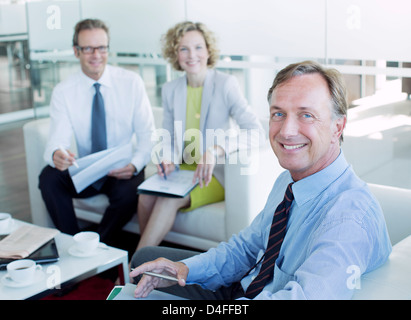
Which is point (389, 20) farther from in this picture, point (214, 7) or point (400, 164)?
point (214, 7)

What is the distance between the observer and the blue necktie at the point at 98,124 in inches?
129

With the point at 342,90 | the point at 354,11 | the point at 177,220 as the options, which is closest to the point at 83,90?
the point at 177,220

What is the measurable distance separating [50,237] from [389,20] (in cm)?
206

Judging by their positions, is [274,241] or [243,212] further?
[243,212]

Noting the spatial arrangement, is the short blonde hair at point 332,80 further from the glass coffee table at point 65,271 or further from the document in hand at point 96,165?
the document in hand at point 96,165

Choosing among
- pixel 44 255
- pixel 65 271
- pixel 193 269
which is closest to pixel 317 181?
pixel 193 269

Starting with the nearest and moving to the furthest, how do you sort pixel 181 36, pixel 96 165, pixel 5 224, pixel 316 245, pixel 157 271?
1. pixel 316 245
2. pixel 157 271
3. pixel 5 224
4. pixel 96 165
5. pixel 181 36

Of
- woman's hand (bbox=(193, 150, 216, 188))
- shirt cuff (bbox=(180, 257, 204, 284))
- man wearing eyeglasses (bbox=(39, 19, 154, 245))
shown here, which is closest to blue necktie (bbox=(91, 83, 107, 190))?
man wearing eyeglasses (bbox=(39, 19, 154, 245))

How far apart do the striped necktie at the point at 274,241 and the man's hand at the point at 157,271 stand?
228mm

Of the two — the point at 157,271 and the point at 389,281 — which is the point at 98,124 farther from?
the point at 389,281

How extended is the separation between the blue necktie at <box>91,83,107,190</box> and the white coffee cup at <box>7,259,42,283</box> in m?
1.31

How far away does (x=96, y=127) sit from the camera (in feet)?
10.7

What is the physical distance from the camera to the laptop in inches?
83.3

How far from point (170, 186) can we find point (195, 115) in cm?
50
